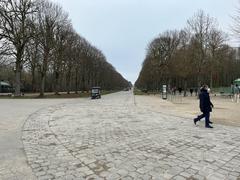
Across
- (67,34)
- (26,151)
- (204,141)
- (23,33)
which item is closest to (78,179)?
(26,151)

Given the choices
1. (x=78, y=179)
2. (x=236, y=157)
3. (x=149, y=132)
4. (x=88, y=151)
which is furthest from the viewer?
(x=149, y=132)

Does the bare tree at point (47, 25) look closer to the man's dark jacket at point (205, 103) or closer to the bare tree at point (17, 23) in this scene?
the bare tree at point (17, 23)

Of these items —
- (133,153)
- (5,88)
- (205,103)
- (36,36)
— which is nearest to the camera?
(133,153)

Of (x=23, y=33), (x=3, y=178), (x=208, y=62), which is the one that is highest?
(x=23, y=33)

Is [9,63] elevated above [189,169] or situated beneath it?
elevated above

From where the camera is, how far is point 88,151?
638 centimetres

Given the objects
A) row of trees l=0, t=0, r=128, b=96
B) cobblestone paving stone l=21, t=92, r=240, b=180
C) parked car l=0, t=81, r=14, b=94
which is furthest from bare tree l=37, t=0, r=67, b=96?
parked car l=0, t=81, r=14, b=94

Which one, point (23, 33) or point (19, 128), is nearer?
point (19, 128)

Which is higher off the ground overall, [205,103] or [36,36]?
[36,36]

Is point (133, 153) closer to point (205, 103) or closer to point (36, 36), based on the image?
point (205, 103)

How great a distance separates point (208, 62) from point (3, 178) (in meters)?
37.0

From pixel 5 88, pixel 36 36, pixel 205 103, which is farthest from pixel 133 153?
pixel 5 88

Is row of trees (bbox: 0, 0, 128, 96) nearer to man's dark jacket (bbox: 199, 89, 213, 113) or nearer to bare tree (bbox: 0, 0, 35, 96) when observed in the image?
bare tree (bbox: 0, 0, 35, 96)

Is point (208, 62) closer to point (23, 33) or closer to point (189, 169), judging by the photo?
point (23, 33)
